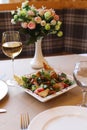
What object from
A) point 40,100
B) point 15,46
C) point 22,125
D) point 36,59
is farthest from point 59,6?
point 22,125

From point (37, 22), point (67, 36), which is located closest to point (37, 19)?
point (37, 22)

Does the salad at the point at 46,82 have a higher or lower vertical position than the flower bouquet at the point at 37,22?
lower

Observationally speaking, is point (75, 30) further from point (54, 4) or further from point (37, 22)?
point (37, 22)

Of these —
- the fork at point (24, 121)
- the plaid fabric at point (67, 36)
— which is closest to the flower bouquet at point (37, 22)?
the fork at point (24, 121)

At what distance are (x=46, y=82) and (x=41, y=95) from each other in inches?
3.2

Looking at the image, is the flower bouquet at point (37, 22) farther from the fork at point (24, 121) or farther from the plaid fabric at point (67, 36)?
the plaid fabric at point (67, 36)

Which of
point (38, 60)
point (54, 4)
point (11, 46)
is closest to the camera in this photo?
point (11, 46)

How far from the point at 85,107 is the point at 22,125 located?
0.23 meters

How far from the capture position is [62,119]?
756 mm

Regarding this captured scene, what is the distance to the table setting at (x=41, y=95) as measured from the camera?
0.75m

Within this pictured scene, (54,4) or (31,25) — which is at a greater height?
(54,4)

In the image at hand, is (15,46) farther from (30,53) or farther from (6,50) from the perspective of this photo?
(30,53)

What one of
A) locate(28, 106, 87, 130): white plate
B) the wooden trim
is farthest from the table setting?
the wooden trim

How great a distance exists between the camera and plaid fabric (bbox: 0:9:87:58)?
2.02 metres
